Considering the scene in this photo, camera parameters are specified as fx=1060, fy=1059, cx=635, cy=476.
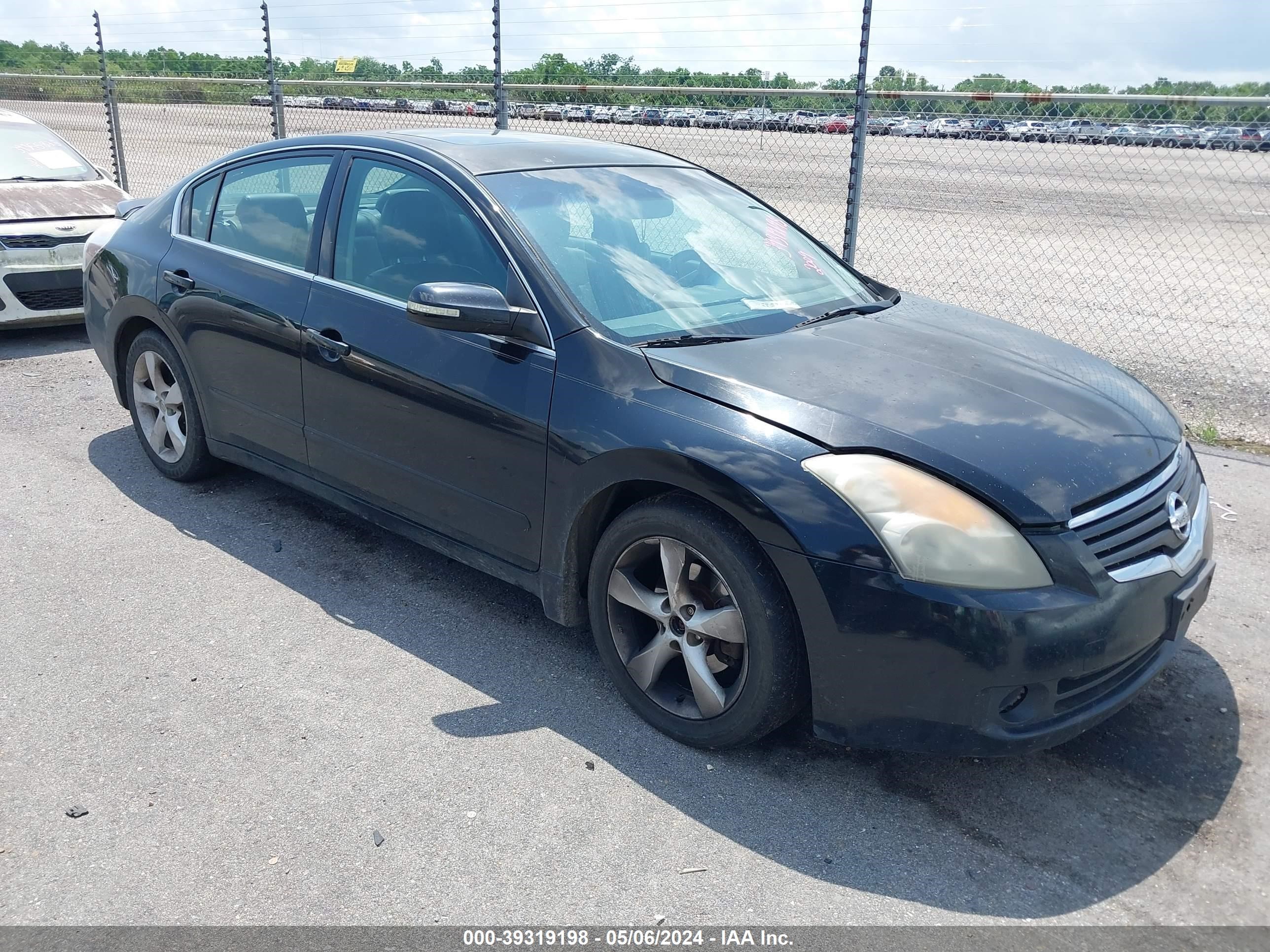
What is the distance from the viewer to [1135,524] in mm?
2941

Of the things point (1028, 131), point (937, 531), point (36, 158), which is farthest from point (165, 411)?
point (1028, 131)

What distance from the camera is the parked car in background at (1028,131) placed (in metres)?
7.00

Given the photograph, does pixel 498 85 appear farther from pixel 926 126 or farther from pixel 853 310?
pixel 853 310

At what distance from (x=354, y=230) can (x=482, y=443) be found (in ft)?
3.75

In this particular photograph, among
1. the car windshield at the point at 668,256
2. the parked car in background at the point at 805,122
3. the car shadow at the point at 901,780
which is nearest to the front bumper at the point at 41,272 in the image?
the car shadow at the point at 901,780

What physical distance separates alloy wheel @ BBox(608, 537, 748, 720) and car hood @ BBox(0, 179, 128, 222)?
21.5ft

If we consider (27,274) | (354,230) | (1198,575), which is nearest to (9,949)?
(354,230)

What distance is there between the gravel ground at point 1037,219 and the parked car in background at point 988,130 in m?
0.26

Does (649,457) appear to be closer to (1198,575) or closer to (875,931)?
(875,931)

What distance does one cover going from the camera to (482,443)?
3.55 meters

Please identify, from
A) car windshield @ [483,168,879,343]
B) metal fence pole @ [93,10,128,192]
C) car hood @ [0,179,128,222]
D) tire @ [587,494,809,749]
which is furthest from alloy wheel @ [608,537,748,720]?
metal fence pole @ [93,10,128,192]

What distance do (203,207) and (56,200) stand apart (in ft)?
13.4

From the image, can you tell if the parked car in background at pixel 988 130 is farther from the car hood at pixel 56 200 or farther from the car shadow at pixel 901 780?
the car hood at pixel 56 200

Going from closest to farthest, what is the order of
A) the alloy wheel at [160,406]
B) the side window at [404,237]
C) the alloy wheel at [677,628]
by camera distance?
the alloy wheel at [677,628], the side window at [404,237], the alloy wheel at [160,406]
